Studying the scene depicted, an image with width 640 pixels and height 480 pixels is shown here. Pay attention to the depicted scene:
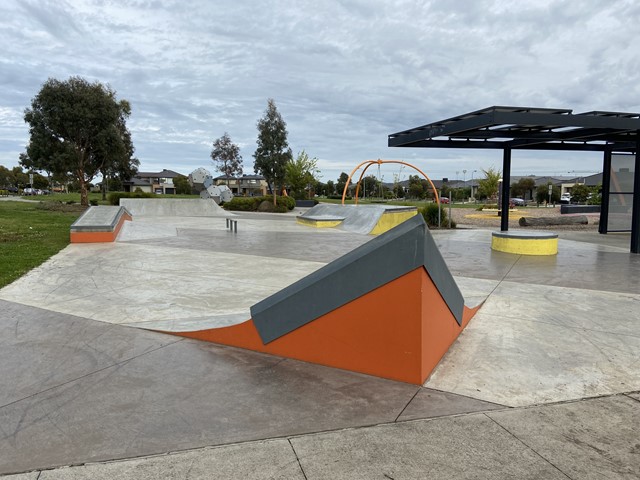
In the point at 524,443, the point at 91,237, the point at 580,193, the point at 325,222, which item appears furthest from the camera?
the point at 580,193

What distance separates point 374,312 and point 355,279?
1.10ft

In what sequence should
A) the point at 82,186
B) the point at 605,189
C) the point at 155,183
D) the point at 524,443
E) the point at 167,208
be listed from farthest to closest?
1. the point at 155,183
2. the point at 167,208
3. the point at 82,186
4. the point at 605,189
5. the point at 524,443

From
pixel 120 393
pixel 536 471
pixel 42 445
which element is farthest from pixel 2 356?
pixel 536 471

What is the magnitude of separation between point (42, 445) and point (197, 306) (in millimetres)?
3521

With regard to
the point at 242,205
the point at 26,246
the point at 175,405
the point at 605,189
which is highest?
the point at 605,189

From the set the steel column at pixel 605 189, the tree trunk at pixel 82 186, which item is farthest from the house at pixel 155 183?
the steel column at pixel 605 189

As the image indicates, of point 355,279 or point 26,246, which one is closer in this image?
point 355,279

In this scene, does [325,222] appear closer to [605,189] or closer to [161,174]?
[605,189]

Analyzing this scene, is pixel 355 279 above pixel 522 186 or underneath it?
underneath

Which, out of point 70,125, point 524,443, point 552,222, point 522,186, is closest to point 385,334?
point 524,443

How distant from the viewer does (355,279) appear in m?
3.93

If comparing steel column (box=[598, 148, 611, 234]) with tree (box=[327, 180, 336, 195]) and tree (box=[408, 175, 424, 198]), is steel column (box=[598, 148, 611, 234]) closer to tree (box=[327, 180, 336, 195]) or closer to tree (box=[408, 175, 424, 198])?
tree (box=[408, 175, 424, 198])

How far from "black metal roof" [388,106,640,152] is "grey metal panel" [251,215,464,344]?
6.91 m

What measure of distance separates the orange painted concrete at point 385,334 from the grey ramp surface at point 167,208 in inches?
1132
